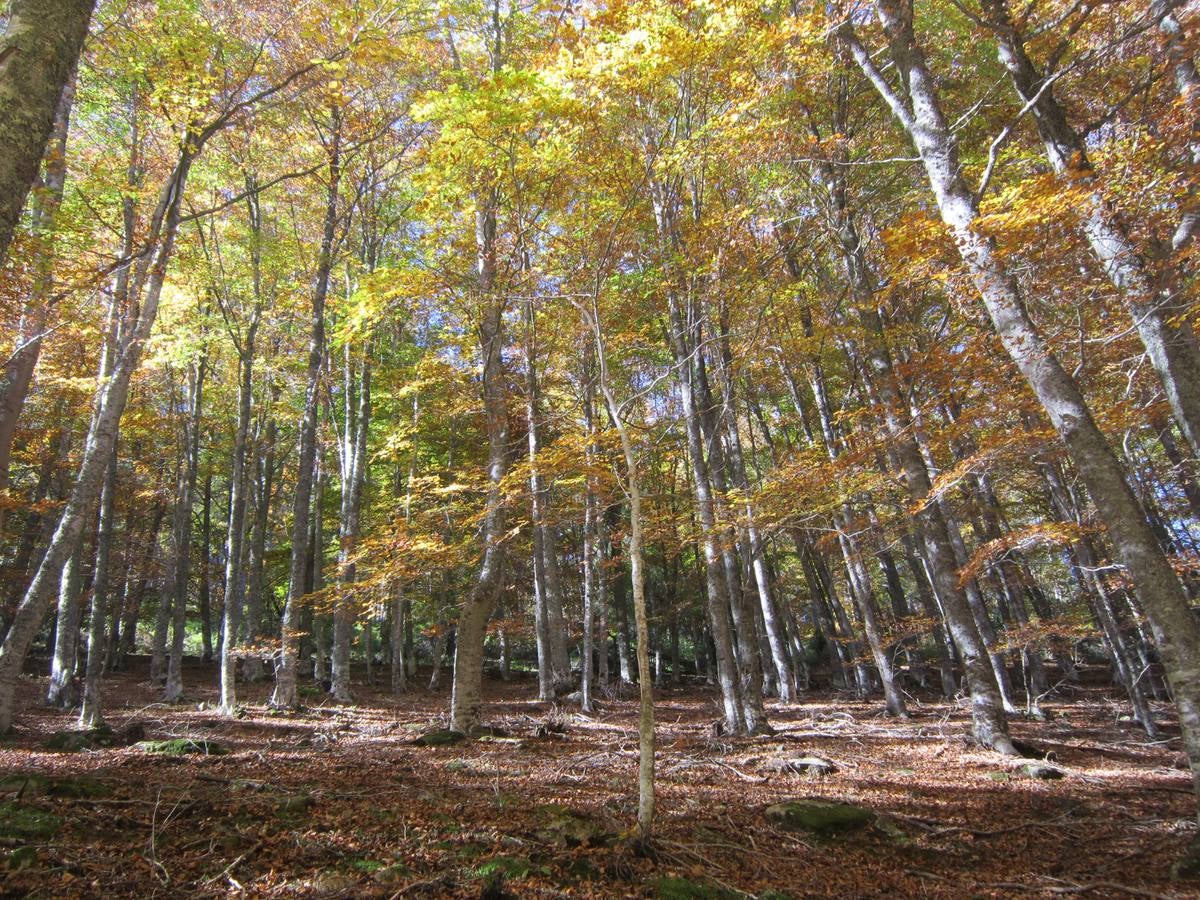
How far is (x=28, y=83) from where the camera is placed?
8.48 feet

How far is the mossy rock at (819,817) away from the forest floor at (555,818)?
12cm

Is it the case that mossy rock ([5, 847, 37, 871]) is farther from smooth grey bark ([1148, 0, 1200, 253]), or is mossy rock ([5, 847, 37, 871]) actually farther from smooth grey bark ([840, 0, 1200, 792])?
smooth grey bark ([1148, 0, 1200, 253])

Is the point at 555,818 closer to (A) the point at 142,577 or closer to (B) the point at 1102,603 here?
(B) the point at 1102,603

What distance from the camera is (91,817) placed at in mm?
4160

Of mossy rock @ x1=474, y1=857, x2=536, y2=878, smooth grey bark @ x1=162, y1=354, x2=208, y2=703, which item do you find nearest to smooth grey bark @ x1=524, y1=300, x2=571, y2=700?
smooth grey bark @ x1=162, y1=354, x2=208, y2=703

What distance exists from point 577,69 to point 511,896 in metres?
8.44

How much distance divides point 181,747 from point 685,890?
6697 mm

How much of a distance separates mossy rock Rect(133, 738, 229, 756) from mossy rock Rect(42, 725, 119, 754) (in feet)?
1.72

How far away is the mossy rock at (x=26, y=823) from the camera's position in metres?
3.64

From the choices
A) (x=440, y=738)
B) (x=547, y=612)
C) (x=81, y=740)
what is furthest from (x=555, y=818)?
(x=547, y=612)

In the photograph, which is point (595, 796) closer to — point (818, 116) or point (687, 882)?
point (687, 882)

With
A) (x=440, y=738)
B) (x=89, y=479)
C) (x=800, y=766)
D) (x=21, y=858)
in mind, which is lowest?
(x=800, y=766)

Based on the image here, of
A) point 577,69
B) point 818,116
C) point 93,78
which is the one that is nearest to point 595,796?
point 577,69

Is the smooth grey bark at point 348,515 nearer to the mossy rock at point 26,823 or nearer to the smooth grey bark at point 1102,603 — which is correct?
the mossy rock at point 26,823
